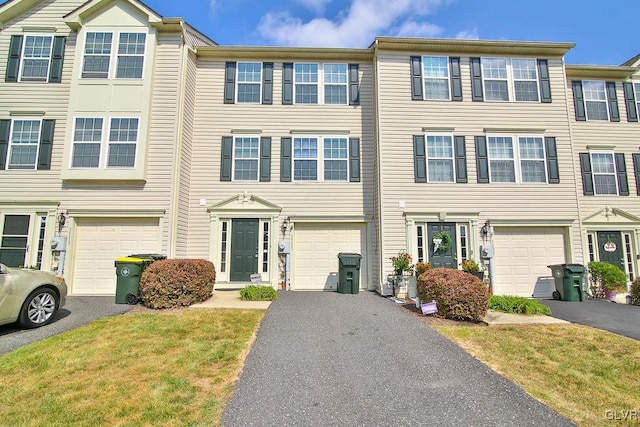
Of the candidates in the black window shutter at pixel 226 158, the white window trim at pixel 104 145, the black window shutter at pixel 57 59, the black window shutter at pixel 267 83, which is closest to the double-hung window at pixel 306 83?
the black window shutter at pixel 267 83

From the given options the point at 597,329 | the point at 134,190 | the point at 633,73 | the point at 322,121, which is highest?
the point at 633,73

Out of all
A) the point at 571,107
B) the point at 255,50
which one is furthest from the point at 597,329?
the point at 255,50

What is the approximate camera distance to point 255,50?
1094 cm

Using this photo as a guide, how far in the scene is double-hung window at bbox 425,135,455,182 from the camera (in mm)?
10547

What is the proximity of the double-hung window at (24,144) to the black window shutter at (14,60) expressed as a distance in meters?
1.36

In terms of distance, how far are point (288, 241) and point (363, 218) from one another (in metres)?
2.40

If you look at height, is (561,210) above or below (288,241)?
above

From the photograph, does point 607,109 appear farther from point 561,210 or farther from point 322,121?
point 322,121

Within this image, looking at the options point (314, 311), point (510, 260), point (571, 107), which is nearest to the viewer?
point (314, 311)

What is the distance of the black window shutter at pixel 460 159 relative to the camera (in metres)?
10.5

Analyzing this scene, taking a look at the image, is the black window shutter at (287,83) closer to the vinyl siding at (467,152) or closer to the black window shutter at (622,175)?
the vinyl siding at (467,152)

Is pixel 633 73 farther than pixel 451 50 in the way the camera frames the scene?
Yes

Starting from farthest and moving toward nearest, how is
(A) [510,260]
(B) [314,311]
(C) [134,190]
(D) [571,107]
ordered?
(D) [571,107], (A) [510,260], (C) [134,190], (B) [314,311]

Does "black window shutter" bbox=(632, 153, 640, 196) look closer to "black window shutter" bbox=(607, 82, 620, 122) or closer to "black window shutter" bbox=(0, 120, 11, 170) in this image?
"black window shutter" bbox=(607, 82, 620, 122)
